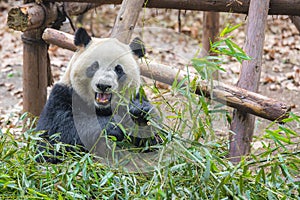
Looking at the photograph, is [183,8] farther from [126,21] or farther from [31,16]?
[31,16]

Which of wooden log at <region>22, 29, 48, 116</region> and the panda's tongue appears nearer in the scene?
the panda's tongue

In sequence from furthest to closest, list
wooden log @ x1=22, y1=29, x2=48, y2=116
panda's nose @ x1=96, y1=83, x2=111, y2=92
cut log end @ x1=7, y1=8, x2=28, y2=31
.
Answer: wooden log @ x1=22, y1=29, x2=48, y2=116 < cut log end @ x1=7, y1=8, x2=28, y2=31 < panda's nose @ x1=96, y1=83, x2=111, y2=92

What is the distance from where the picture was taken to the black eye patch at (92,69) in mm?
2875

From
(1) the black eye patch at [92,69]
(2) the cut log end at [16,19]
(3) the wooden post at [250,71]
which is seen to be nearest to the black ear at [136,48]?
(1) the black eye patch at [92,69]

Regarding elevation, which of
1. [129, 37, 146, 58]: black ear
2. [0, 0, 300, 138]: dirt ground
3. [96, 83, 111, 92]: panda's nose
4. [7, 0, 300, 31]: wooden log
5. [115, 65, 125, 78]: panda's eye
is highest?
[7, 0, 300, 31]: wooden log

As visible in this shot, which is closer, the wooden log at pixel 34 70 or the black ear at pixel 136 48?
the black ear at pixel 136 48

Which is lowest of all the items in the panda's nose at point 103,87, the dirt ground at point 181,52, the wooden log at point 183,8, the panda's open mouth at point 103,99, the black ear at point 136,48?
the dirt ground at point 181,52

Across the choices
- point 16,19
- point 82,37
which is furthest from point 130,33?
point 16,19

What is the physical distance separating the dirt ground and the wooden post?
132 cm

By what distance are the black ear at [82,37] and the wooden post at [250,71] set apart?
1104mm

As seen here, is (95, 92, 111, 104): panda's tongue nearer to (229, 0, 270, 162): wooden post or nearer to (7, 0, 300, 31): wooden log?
(229, 0, 270, 162): wooden post

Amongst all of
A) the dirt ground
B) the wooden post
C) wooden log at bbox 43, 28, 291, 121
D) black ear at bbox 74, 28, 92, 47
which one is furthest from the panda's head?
the dirt ground

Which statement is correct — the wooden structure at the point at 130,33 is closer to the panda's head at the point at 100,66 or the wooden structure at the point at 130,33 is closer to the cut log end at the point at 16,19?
the cut log end at the point at 16,19

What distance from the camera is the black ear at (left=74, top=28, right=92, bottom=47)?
295cm
